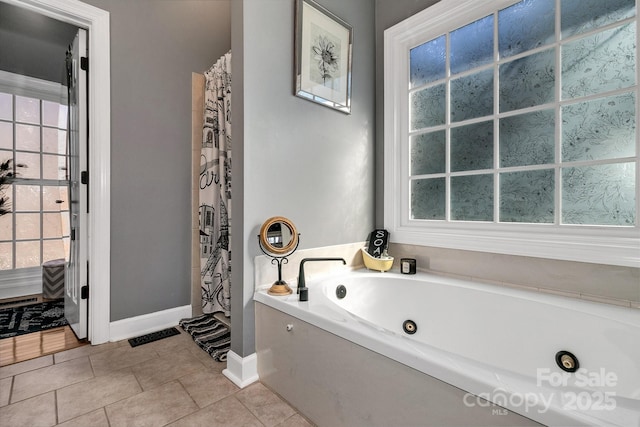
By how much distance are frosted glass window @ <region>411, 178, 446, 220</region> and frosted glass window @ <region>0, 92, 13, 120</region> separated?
14.0 ft

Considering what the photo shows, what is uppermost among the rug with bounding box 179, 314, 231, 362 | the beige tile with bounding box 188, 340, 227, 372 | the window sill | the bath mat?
the window sill

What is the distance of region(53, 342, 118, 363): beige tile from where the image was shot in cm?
185

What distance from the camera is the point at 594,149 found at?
58.4 inches

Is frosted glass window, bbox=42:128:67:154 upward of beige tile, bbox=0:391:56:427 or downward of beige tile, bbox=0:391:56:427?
upward

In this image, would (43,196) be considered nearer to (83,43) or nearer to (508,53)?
(83,43)

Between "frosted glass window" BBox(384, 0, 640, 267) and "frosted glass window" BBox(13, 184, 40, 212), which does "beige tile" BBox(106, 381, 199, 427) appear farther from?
"frosted glass window" BBox(13, 184, 40, 212)

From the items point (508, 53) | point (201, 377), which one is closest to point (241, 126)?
point (201, 377)

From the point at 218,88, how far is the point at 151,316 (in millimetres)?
1771

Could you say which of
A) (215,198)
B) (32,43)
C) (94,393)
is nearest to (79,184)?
(215,198)

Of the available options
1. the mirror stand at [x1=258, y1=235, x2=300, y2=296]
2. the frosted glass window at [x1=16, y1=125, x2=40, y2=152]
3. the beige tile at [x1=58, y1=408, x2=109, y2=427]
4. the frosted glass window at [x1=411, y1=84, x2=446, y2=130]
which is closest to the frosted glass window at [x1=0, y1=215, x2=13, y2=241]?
the frosted glass window at [x1=16, y1=125, x2=40, y2=152]

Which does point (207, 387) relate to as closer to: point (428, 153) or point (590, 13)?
point (428, 153)

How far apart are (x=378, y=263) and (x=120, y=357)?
1.70 metres

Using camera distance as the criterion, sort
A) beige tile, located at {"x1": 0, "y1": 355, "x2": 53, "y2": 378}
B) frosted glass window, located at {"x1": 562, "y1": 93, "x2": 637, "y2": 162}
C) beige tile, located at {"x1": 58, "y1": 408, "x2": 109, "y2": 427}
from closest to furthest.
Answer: beige tile, located at {"x1": 58, "y1": 408, "x2": 109, "y2": 427} → frosted glass window, located at {"x1": 562, "y1": 93, "x2": 637, "y2": 162} → beige tile, located at {"x1": 0, "y1": 355, "x2": 53, "y2": 378}

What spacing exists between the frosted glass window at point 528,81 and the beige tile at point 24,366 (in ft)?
10.0
